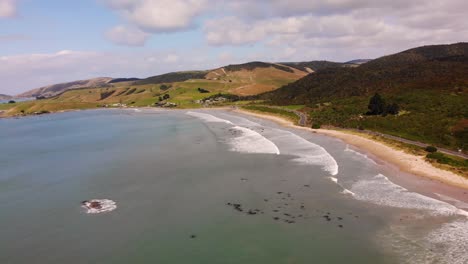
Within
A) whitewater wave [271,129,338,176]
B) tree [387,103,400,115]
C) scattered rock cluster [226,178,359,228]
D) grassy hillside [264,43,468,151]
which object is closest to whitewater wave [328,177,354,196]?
whitewater wave [271,129,338,176]

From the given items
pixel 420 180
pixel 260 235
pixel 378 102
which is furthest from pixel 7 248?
pixel 378 102

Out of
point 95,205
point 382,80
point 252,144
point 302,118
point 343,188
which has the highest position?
point 382,80

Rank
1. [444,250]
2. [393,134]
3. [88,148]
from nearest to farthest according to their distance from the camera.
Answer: [444,250] < [393,134] < [88,148]

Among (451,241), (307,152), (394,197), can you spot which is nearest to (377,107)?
(307,152)

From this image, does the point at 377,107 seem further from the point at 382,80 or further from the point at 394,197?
the point at 394,197

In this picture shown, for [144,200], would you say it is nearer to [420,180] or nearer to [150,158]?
[150,158]
